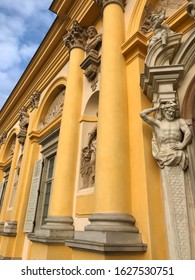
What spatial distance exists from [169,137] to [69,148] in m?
2.44

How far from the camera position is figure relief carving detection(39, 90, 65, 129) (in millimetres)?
6801

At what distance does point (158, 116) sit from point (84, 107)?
239 cm

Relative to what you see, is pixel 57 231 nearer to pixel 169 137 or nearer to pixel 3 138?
pixel 169 137

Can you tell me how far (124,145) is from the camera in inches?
125

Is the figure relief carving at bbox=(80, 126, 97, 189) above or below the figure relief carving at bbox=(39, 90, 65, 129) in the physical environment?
below

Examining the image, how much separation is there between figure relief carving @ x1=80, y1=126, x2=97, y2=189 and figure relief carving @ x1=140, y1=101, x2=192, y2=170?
170cm

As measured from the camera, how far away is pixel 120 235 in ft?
8.18

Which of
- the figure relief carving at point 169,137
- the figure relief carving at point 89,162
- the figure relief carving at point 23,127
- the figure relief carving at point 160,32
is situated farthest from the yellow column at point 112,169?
the figure relief carving at point 23,127

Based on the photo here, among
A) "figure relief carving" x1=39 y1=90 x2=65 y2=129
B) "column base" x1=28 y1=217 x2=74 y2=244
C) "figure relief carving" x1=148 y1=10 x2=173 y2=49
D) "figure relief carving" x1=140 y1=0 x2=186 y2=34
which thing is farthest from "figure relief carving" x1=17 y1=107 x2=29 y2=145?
"figure relief carving" x1=148 y1=10 x2=173 y2=49

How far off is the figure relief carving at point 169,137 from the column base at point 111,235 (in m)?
0.85

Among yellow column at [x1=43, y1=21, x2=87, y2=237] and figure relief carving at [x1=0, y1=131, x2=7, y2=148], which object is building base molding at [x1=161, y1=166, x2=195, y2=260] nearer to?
yellow column at [x1=43, y1=21, x2=87, y2=237]

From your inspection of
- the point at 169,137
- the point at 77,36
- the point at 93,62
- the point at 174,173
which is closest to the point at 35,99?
the point at 77,36
